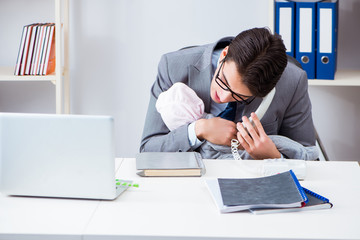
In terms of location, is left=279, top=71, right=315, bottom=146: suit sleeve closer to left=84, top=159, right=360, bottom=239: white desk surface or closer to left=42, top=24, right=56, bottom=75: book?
left=84, top=159, right=360, bottom=239: white desk surface

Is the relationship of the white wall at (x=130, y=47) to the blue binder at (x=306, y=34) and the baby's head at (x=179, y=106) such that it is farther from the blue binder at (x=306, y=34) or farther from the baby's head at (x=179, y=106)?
the baby's head at (x=179, y=106)

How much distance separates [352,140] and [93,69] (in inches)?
61.4

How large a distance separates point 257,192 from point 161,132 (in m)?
0.67

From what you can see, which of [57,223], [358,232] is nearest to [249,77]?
[358,232]

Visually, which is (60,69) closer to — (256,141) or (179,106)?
(179,106)

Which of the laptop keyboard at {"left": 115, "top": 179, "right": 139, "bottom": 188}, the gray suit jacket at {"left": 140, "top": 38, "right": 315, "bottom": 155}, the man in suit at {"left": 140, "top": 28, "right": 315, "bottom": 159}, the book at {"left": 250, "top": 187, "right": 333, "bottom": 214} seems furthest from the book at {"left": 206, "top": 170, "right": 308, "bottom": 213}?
the gray suit jacket at {"left": 140, "top": 38, "right": 315, "bottom": 155}

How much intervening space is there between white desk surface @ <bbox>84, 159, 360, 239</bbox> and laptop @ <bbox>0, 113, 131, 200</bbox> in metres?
0.08

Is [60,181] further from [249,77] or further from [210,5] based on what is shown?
[210,5]

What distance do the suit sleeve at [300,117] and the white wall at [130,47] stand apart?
3.31ft

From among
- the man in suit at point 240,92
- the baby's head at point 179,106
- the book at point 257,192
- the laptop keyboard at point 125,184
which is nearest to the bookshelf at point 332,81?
the man in suit at point 240,92

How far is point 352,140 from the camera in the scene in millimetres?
A: 2945

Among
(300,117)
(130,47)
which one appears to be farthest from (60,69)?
(300,117)

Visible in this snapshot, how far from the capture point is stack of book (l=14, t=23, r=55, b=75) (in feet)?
8.79

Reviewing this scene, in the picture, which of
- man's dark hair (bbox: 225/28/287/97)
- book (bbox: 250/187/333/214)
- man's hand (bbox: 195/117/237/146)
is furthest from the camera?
man's hand (bbox: 195/117/237/146)
